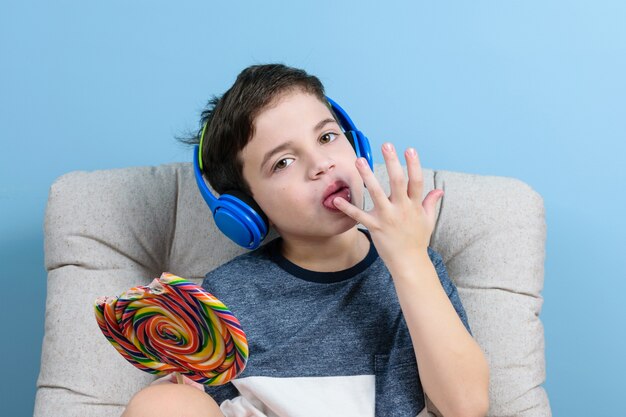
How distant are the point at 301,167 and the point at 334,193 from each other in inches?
2.9

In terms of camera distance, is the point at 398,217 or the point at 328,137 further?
the point at 328,137

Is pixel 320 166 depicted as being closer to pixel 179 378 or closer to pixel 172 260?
pixel 179 378

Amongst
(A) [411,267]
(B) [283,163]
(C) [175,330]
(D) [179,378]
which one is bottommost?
(D) [179,378]

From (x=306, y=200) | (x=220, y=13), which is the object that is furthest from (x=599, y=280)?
(x=220, y=13)

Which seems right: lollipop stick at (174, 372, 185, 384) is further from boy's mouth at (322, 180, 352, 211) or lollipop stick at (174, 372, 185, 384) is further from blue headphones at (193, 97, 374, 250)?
boy's mouth at (322, 180, 352, 211)

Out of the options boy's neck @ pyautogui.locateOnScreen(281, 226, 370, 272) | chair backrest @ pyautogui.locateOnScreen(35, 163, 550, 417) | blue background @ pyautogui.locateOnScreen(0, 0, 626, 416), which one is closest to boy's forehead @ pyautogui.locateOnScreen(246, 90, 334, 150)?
boy's neck @ pyautogui.locateOnScreen(281, 226, 370, 272)

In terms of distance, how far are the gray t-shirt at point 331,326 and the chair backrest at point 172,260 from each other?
0.16 meters

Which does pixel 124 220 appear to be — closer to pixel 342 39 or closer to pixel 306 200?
pixel 306 200

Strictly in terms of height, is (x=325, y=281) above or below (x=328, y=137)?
below

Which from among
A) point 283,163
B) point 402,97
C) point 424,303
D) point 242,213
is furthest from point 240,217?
point 402,97

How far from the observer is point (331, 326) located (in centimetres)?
152

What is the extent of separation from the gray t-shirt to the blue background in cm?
60

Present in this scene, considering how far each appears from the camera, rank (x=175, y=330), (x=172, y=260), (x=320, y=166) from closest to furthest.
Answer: (x=175, y=330), (x=320, y=166), (x=172, y=260)

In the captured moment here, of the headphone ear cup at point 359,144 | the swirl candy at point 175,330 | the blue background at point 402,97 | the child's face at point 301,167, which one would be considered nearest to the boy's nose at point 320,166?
the child's face at point 301,167
